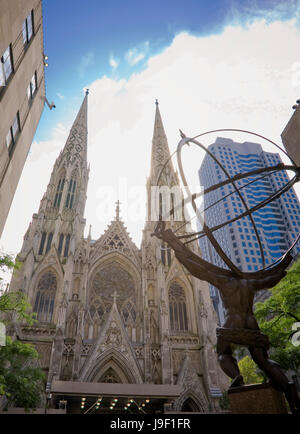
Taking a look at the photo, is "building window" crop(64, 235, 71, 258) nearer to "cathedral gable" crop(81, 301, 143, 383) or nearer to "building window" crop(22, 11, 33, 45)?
"cathedral gable" crop(81, 301, 143, 383)

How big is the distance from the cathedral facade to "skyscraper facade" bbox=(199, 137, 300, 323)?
42131 mm

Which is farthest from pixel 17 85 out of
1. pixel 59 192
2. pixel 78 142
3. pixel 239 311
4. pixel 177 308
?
pixel 78 142

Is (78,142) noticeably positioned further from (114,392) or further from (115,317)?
(114,392)

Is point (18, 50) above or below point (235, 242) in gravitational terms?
below

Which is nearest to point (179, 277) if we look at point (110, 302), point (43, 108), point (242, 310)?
point (110, 302)

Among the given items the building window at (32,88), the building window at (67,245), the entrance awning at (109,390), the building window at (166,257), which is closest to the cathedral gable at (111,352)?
the entrance awning at (109,390)

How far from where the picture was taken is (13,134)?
541 inches

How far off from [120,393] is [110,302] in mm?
11605

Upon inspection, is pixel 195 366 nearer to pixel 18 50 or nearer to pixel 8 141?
pixel 8 141

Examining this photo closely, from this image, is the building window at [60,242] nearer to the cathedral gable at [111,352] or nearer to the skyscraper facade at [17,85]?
the cathedral gable at [111,352]

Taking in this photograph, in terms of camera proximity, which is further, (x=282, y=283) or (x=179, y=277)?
(x=179, y=277)

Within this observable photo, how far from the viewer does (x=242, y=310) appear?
21.6 feet

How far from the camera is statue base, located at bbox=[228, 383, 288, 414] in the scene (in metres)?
5.34

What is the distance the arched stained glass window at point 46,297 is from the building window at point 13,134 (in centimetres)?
1529
